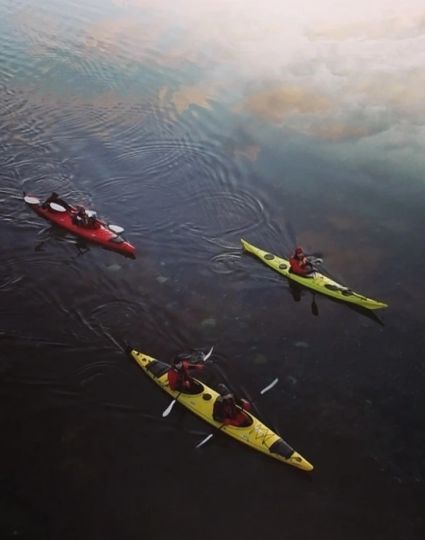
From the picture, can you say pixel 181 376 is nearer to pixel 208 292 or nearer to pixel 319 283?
pixel 208 292

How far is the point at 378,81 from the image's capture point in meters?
34.9

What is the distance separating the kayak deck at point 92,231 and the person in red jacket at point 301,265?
617 centimetres

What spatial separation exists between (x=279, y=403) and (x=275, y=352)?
6.58 feet

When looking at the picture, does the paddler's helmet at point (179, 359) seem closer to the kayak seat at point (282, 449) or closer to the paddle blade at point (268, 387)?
the paddle blade at point (268, 387)

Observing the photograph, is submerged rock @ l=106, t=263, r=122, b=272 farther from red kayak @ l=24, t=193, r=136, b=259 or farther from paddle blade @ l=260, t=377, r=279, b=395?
paddle blade @ l=260, t=377, r=279, b=395

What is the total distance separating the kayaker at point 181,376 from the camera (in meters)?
14.5

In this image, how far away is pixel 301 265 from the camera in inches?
742

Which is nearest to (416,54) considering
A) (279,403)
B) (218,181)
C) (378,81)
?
(378,81)

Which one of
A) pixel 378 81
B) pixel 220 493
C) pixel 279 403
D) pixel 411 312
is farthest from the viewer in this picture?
pixel 378 81

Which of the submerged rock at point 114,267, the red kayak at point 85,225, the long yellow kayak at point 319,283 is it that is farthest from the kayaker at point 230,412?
the red kayak at point 85,225

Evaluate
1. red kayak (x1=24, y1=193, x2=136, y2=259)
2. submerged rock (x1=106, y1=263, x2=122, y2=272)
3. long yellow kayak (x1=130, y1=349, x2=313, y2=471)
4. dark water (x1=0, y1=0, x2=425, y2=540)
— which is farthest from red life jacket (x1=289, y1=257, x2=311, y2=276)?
submerged rock (x1=106, y1=263, x2=122, y2=272)

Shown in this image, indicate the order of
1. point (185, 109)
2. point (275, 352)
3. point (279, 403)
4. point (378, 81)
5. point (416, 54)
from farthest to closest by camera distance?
1. point (416, 54)
2. point (378, 81)
3. point (185, 109)
4. point (275, 352)
5. point (279, 403)

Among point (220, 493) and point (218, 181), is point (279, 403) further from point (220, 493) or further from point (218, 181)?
point (218, 181)

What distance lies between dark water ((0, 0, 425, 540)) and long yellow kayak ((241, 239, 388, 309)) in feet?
1.57
